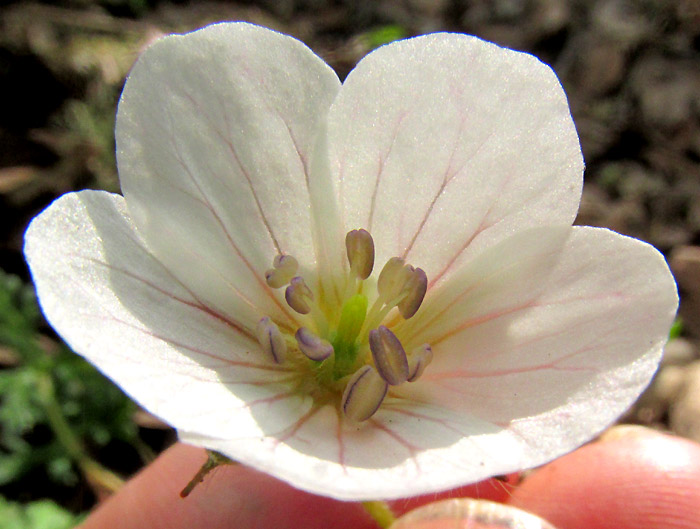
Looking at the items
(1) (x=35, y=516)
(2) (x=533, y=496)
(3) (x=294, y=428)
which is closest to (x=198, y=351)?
(3) (x=294, y=428)

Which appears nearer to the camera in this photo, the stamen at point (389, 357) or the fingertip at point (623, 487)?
the stamen at point (389, 357)

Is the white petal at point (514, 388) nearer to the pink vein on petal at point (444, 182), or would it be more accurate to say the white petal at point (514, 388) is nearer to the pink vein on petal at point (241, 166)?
the pink vein on petal at point (444, 182)

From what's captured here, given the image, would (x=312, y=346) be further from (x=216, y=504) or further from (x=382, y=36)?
(x=382, y=36)

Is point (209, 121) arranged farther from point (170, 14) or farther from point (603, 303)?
point (170, 14)

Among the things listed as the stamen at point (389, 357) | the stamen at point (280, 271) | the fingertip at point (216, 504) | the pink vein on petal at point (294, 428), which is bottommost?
the fingertip at point (216, 504)

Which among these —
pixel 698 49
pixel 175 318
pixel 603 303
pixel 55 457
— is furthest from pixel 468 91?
pixel 698 49

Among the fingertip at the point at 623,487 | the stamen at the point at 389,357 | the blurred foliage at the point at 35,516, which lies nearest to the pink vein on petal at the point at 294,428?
the stamen at the point at 389,357
